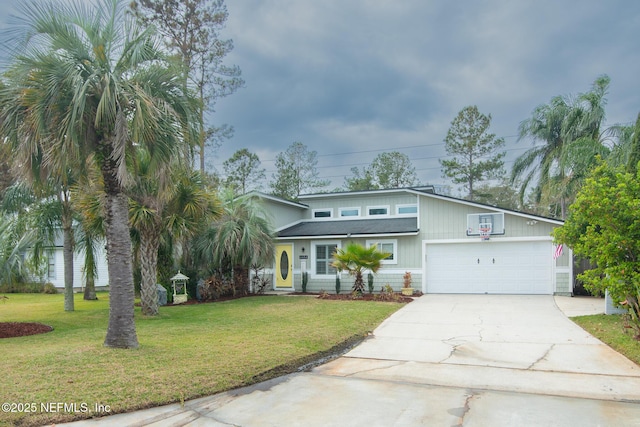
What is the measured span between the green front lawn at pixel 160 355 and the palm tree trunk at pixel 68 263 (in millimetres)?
752

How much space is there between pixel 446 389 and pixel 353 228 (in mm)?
14026

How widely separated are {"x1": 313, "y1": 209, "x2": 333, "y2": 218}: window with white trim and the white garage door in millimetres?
6201

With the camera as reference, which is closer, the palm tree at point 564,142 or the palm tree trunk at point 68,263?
the palm tree trunk at point 68,263

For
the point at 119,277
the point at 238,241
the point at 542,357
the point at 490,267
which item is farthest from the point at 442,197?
the point at 119,277

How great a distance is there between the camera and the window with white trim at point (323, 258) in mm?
19148

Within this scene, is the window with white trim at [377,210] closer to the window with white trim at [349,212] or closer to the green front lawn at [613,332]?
the window with white trim at [349,212]

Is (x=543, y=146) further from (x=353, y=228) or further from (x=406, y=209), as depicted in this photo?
(x=353, y=228)

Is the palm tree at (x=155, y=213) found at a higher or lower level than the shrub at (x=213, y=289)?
higher

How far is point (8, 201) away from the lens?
14.3 metres

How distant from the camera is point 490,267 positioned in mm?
16859

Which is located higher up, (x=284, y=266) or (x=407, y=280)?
(x=284, y=266)

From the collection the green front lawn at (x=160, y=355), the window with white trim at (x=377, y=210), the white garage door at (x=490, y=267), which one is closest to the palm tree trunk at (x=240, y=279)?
the green front lawn at (x=160, y=355)

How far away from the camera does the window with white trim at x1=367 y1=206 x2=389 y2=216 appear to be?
69.9ft

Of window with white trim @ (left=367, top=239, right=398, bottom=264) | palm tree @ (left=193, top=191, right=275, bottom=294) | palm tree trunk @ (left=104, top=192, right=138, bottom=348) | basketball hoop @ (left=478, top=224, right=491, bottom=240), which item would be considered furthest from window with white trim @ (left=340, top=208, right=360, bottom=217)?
palm tree trunk @ (left=104, top=192, right=138, bottom=348)
